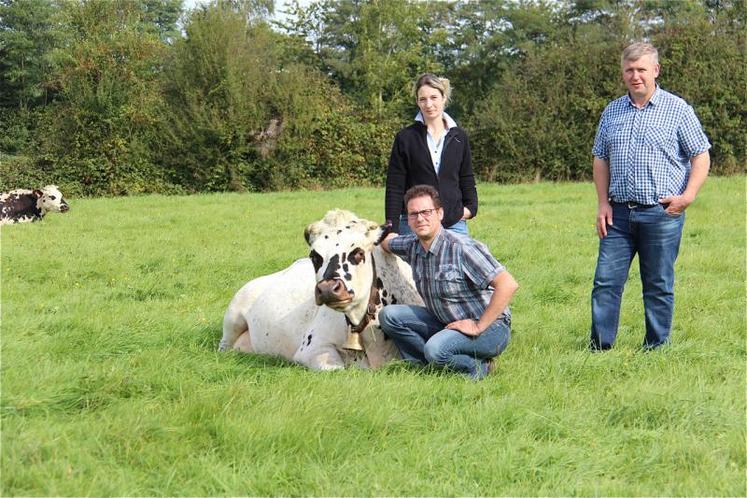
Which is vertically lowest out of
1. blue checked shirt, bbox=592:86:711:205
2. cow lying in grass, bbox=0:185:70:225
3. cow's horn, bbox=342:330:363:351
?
cow's horn, bbox=342:330:363:351

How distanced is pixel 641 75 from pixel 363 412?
10.9ft

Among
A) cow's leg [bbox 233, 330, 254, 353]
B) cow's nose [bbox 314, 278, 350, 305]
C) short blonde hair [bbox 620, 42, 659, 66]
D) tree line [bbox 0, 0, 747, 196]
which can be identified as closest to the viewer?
cow's nose [bbox 314, 278, 350, 305]

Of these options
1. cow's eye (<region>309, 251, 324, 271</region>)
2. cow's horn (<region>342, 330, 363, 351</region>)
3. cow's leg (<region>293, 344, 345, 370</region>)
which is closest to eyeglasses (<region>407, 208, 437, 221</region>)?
cow's eye (<region>309, 251, 324, 271</region>)

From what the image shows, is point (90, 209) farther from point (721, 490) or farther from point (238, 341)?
point (721, 490)

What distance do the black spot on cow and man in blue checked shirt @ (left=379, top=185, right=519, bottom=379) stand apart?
1.61 feet

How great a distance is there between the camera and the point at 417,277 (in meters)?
5.44

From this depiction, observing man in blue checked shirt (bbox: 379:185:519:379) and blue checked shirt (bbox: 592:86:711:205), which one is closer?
man in blue checked shirt (bbox: 379:185:519:379)

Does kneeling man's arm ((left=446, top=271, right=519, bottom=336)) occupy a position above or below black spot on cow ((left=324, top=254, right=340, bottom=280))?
Result: below

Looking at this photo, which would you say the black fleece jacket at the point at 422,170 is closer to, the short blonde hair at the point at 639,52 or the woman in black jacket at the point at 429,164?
the woman in black jacket at the point at 429,164

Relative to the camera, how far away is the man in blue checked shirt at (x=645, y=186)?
580cm

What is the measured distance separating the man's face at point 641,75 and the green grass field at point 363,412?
75.3 inches

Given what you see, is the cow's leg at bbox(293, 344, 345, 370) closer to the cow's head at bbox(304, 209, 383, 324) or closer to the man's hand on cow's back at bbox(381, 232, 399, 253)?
the cow's head at bbox(304, 209, 383, 324)

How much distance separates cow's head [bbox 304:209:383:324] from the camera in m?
5.04

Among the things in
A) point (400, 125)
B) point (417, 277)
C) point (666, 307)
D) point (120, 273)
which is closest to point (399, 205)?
point (417, 277)
